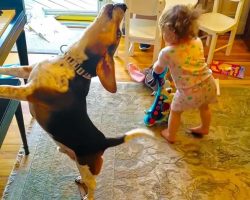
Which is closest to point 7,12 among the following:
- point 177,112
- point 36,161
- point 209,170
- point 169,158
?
point 36,161

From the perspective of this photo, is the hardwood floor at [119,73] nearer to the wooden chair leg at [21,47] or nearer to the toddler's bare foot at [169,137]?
the wooden chair leg at [21,47]

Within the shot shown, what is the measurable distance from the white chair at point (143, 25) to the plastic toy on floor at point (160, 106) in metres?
0.46

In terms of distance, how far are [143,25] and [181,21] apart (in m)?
0.97

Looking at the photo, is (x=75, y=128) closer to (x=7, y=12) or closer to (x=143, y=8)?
(x=7, y=12)

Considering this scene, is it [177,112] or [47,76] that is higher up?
[47,76]

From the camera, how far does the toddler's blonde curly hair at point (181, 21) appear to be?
1.52 m

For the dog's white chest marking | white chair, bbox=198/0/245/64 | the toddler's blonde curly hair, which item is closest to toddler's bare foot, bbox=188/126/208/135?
the toddler's blonde curly hair

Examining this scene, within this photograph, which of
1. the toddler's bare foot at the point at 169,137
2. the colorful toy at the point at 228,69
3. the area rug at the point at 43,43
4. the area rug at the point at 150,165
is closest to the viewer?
the area rug at the point at 150,165

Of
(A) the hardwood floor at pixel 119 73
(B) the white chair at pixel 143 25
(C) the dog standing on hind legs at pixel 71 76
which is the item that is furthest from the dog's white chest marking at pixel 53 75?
(B) the white chair at pixel 143 25

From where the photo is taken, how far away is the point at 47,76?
2.83 ft

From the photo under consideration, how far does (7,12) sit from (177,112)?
3.20ft

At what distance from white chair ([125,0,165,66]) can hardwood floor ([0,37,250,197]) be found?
10 centimetres

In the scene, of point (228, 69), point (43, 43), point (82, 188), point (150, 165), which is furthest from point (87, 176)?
point (43, 43)

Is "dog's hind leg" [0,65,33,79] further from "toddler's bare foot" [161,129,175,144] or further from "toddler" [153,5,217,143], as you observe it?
"toddler's bare foot" [161,129,175,144]
